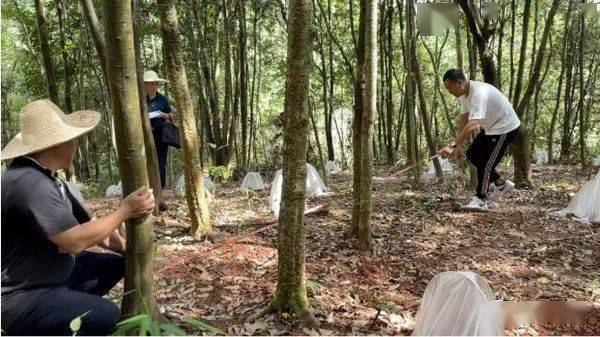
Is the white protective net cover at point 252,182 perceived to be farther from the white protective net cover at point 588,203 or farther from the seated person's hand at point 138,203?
the seated person's hand at point 138,203

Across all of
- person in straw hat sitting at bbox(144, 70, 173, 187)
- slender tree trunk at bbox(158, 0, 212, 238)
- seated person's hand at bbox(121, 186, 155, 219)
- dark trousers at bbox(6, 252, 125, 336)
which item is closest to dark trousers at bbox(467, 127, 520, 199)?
slender tree trunk at bbox(158, 0, 212, 238)

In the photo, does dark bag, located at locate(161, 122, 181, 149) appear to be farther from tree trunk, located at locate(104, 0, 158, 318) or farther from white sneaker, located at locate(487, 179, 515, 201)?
white sneaker, located at locate(487, 179, 515, 201)

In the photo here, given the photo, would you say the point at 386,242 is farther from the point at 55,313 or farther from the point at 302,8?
the point at 55,313

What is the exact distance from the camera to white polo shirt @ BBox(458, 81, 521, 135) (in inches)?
255

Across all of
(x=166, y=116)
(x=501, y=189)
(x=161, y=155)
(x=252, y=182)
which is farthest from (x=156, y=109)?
(x=501, y=189)

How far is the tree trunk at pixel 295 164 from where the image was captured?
332 cm

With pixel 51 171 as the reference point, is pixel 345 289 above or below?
below

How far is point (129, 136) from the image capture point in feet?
8.89

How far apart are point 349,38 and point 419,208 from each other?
40.4 feet

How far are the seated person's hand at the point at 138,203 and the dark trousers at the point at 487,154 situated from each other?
5355mm

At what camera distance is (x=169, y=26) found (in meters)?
5.19

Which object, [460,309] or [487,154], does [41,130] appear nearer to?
[460,309]

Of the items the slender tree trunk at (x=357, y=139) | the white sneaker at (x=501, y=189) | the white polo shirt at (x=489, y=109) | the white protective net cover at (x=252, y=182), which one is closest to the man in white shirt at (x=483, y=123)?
the white polo shirt at (x=489, y=109)

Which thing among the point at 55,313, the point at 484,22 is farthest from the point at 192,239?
the point at 484,22
